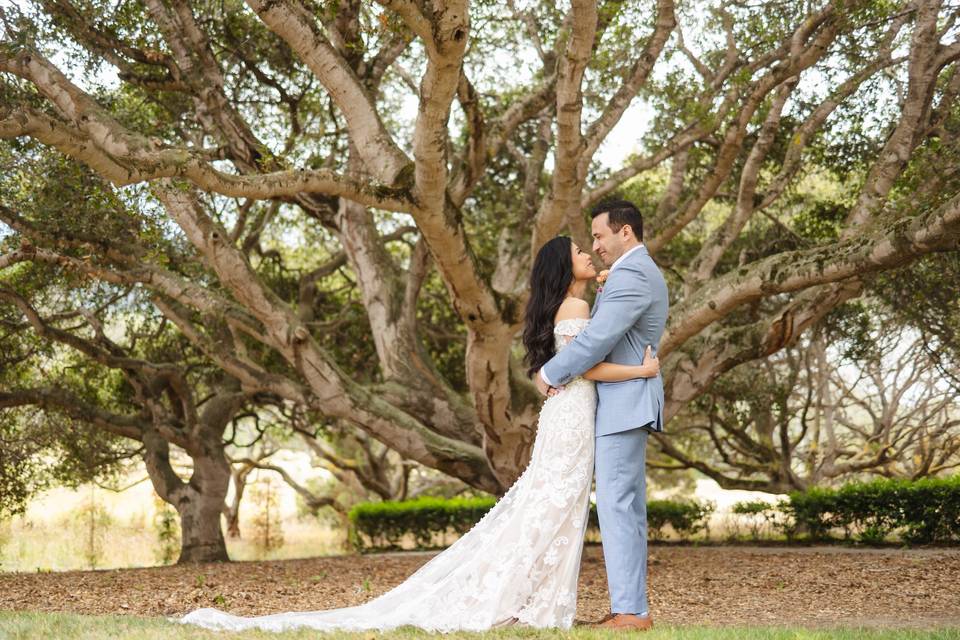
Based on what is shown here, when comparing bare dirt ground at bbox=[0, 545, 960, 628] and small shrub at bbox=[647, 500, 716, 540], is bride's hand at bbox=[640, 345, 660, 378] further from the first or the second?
small shrub at bbox=[647, 500, 716, 540]

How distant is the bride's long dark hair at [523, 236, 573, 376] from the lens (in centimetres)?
520

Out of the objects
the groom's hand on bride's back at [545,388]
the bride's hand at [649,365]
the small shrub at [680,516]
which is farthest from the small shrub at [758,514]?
the bride's hand at [649,365]

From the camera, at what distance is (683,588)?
29.4 ft

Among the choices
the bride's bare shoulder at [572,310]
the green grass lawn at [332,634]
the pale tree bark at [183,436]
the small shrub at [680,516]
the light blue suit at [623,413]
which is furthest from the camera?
the small shrub at [680,516]

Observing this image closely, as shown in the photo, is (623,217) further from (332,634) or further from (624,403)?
(332,634)

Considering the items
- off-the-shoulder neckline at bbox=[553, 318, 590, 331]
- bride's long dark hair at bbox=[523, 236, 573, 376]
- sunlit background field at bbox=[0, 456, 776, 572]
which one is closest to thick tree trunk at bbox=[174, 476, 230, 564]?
sunlit background field at bbox=[0, 456, 776, 572]

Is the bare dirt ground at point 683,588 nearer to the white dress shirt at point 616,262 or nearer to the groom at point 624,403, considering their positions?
the groom at point 624,403

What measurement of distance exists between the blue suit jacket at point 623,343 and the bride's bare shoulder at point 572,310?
0.22 metres

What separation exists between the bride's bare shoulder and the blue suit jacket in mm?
222

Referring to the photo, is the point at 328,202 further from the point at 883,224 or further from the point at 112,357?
the point at 883,224

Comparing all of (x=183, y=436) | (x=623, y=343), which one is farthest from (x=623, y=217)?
(x=183, y=436)

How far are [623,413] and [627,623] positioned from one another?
1065 mm

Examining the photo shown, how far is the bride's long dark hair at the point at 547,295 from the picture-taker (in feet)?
17.1

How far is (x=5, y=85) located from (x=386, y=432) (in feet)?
17.8
